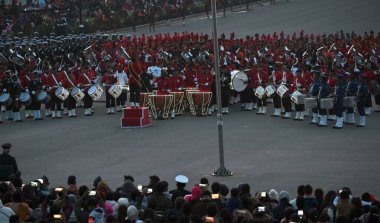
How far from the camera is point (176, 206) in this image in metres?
18.3

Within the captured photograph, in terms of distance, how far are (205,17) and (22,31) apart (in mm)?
12011

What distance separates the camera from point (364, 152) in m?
28.6

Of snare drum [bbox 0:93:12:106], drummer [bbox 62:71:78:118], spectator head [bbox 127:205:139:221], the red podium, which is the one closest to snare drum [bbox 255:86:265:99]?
the red podium

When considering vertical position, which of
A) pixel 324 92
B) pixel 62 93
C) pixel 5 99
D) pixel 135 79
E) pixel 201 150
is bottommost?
pixel 201 150

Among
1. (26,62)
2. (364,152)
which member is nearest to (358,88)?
(364,152)

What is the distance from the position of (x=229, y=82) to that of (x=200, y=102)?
4.70ft

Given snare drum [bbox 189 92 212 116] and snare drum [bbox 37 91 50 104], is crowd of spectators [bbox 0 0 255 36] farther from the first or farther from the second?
snare drum [bbox 189 92 212 116]

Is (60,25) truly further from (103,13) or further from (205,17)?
(205,17)

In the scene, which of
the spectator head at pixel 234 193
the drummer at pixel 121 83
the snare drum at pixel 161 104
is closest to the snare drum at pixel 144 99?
the snare drum at pixel 161 104

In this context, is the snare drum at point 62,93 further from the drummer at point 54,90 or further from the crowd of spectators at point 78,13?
the crowd of spectators at point 78,13

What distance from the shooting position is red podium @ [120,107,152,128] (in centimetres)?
3416

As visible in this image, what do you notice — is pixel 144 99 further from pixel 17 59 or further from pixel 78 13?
pixel 78 13

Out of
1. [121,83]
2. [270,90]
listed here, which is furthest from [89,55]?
[270,90]

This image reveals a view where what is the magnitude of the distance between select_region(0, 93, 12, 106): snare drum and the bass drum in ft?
24.7
